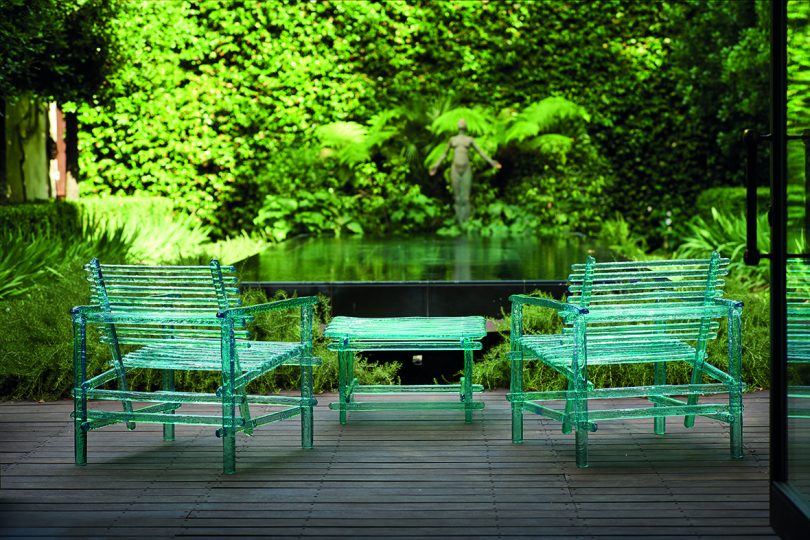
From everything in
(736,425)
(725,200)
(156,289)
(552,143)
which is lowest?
(736,425)

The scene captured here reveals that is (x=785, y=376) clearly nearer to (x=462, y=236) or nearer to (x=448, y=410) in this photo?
(x=448, y=410)

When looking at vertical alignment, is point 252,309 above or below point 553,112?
below

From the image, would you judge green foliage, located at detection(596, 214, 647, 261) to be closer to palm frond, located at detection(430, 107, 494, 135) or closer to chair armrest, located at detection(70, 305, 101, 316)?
palm frond, located at detection(430, 107, 494, 135)

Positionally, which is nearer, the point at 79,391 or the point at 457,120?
the point at 79,391

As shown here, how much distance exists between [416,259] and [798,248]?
6.11 meters

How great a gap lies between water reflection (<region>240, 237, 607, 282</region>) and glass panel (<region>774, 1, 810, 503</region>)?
4.18 metres

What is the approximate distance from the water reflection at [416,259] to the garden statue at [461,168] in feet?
2.62

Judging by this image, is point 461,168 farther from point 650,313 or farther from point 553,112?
point 650,313

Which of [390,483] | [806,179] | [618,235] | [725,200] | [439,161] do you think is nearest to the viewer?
[806,179]

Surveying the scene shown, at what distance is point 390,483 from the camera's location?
A: 3.93 metres

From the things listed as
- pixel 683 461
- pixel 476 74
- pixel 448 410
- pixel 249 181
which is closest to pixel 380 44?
pixel 476 74

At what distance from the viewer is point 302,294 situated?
23.9 ft

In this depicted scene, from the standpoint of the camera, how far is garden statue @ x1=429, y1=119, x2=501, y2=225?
12.5m

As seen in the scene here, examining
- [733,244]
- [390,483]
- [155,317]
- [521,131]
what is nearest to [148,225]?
[521,131]
